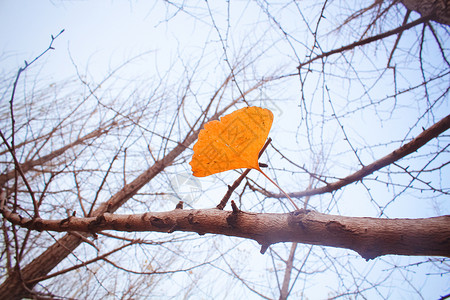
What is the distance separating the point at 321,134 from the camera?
1.76 m

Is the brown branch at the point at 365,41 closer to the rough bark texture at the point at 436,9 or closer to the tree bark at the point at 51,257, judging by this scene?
the rough bark texture at the point at 436,9

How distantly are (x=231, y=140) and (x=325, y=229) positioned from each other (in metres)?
0.34

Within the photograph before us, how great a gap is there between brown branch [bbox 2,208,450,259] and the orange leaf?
0.53ft

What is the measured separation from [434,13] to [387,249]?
6.44 ft

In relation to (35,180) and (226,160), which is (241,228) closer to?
(226,160)

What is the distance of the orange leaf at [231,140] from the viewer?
670 millimetres

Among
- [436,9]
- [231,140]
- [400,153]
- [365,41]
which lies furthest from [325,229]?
[436,9]

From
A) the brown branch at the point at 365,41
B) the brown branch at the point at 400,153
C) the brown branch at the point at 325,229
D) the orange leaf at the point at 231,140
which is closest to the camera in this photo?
the brown branch at the point at 325,229

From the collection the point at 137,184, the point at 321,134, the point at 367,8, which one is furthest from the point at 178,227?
the point at 367,8

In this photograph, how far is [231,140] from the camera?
681 mm

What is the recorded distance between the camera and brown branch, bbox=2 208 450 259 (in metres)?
0.48

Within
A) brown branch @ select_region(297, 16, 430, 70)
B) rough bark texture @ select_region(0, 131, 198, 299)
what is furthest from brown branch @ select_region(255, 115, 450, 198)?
rough bark texture @ select_region(0, 131, 198, 299)

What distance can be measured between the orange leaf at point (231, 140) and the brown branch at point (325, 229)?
16cm

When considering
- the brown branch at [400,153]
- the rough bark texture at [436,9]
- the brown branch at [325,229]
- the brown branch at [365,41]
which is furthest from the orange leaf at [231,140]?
the rough bark texture at [436,9]
